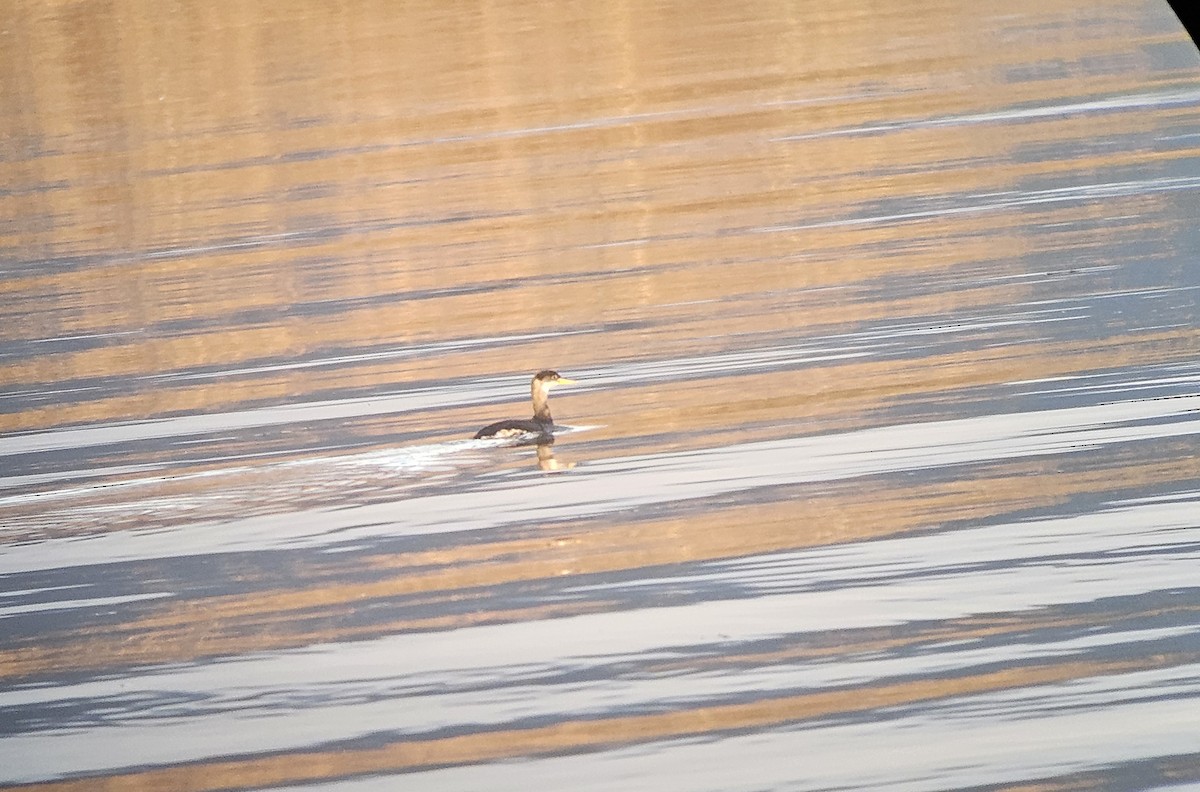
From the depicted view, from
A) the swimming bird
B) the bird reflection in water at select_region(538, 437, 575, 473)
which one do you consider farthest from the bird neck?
the bird reflection in water at select_region(538, 437, 575, 473)

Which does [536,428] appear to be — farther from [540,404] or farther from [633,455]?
[633,455]

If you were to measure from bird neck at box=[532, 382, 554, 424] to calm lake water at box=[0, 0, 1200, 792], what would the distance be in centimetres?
18

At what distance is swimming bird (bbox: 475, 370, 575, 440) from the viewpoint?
8531 mm

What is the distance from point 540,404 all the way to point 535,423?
84 mm

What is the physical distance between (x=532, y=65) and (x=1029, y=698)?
59.2 feet

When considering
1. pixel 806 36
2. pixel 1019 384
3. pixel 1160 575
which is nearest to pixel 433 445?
pixel 1019 384

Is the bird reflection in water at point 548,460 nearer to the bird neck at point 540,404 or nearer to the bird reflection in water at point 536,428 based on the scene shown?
the bird reflection in water at point 536,428

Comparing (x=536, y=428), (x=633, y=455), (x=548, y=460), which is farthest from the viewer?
(x=536, y=428)

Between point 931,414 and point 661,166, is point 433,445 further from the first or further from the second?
point 661,166

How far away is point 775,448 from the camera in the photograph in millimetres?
8031

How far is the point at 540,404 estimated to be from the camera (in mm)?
8633

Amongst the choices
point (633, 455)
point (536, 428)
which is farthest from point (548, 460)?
point (633, 455)

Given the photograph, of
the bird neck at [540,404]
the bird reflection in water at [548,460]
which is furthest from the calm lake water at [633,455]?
the bird neck at [540,404]

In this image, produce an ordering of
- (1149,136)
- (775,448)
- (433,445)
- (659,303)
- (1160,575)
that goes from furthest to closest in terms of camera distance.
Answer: (1149,136) < (659,303) < (433,445) < (775,448) < (1160,575)
